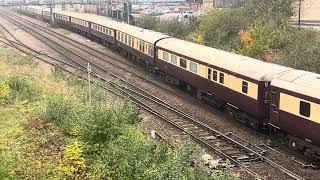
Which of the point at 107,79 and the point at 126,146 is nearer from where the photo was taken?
the point at 126,146

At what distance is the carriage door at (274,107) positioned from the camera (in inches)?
729

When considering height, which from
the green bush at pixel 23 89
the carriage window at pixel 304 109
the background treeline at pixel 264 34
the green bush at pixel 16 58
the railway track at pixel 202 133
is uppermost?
the background treeline at pixel 264 34

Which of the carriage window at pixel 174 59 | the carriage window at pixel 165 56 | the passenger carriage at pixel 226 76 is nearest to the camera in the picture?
the passenger carriage at pixel 226 76

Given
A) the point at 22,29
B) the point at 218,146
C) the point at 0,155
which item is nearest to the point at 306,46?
the point at 218,146

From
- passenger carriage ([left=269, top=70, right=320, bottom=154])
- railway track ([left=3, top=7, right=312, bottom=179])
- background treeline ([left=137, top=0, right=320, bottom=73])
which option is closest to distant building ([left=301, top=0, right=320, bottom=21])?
background treeline ([left=137, top=0, right=320, bottom=73])

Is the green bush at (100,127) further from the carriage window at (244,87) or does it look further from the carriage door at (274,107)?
the carriage window at (244,87)

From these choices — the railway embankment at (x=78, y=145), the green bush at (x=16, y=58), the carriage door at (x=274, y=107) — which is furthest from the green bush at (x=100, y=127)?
the green bush at (x=16, y=58)

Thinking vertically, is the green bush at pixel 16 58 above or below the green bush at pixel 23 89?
below

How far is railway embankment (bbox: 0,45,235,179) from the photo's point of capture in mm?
12969

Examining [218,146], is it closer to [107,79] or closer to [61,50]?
[107,79]

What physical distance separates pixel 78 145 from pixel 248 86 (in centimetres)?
890

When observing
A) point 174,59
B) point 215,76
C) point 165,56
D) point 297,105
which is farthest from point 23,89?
point 297,105

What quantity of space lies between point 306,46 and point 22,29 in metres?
52.8

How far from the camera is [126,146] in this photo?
14602mm
